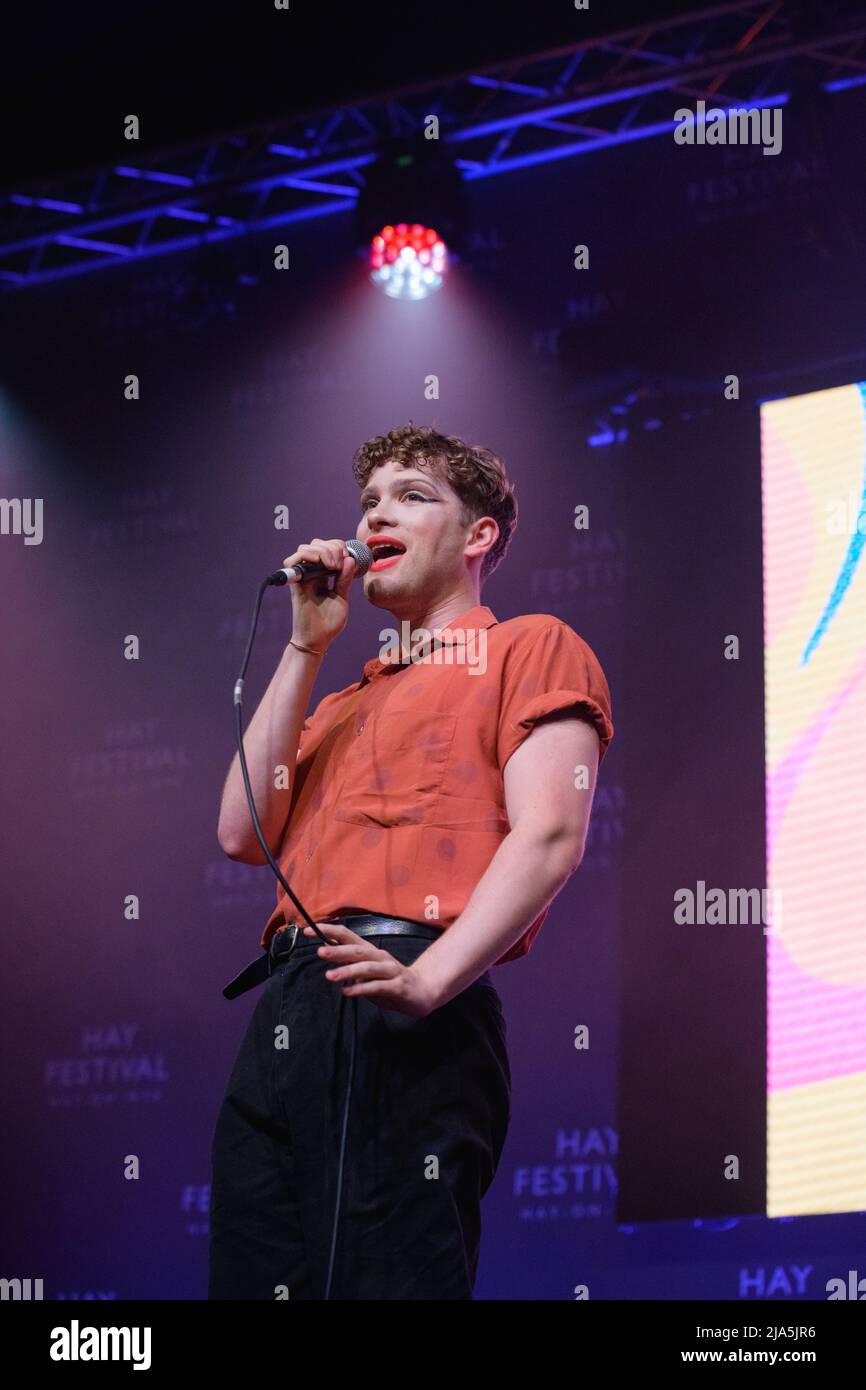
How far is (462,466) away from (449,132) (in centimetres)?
222

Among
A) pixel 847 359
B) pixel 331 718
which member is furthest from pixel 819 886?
pixel 331 718

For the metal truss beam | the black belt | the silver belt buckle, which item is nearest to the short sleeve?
the black belt

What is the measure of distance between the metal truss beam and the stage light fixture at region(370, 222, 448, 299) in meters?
0.26

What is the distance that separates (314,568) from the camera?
2.09 m

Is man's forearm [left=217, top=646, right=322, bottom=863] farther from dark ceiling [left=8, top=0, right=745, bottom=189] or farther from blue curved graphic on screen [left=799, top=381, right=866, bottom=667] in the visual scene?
dark ceiling [left=8, top=0, right=745, bottom=189]

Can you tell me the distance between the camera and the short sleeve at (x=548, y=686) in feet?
6.16

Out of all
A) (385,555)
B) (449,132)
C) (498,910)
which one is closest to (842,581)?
(385,555)

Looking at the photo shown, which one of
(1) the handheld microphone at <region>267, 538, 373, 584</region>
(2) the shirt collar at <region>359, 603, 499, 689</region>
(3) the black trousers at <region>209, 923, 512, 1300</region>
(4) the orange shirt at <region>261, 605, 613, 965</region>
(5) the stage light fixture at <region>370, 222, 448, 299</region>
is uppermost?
(5) the stage light fixture at <region>370, 222, 448, 299</region>

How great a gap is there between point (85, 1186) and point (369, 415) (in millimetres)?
2274

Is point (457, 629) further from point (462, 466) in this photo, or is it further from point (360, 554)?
point (462, 466)

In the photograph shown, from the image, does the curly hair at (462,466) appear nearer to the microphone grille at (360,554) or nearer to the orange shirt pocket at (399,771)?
the microphone grille at (360,554)

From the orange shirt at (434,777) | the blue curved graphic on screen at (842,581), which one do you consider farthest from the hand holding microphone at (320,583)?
the blue curved graphic on screen at (842,581)

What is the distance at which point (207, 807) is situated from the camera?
4.12 metres

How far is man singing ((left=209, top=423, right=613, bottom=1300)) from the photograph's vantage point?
172 cm
